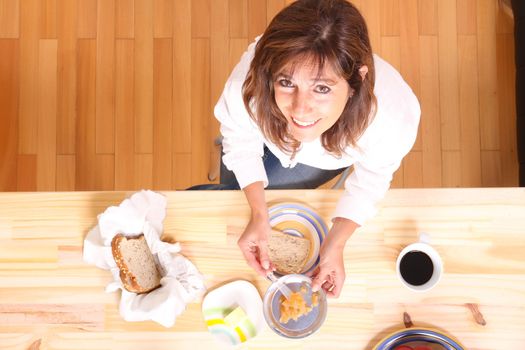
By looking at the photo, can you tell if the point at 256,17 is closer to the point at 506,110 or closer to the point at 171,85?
the point at 171,85

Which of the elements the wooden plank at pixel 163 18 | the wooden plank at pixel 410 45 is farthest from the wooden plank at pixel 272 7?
the wooden plank at pixel 410 45

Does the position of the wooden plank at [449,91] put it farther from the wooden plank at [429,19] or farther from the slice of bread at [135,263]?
the slice of bread at [135,263]

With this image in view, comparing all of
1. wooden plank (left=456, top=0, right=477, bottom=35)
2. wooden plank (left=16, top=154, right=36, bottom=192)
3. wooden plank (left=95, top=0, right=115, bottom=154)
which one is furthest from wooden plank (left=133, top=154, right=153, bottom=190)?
wooden plank (left=456, top=0, right=477, bottom=35)

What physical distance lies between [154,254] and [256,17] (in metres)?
1.25

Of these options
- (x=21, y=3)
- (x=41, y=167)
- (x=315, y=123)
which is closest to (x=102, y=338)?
(x=315, y=123)

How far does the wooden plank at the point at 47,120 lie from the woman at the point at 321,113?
113 centimetres

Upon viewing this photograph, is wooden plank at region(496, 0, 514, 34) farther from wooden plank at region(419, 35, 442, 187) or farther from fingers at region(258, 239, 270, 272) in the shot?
fingers at region(258, 239, 270, 272)

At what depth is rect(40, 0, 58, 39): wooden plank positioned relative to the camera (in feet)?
6.73

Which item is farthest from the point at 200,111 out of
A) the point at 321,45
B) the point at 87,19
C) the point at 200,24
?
the point at 321,45

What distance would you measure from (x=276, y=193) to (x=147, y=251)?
0.31 m

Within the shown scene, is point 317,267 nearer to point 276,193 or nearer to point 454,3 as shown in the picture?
point 276,193

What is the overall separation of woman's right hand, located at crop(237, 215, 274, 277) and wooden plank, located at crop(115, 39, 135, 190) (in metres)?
1.07

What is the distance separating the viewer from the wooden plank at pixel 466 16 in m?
2.00

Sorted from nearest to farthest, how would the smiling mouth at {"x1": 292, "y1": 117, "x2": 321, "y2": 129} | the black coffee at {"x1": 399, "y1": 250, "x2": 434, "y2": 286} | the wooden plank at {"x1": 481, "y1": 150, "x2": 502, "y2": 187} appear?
1. the smiling mouth at {"x1": 292, "y1": 117, "x2": 321, "y2": 129}
2. the black coffee at {"x1": 399, "y1": 250, "x2": 434, "y2": 286}
3. the wooden plank at {"x1": 481, "y1": 150, "x2": 502, "y2": 187}
